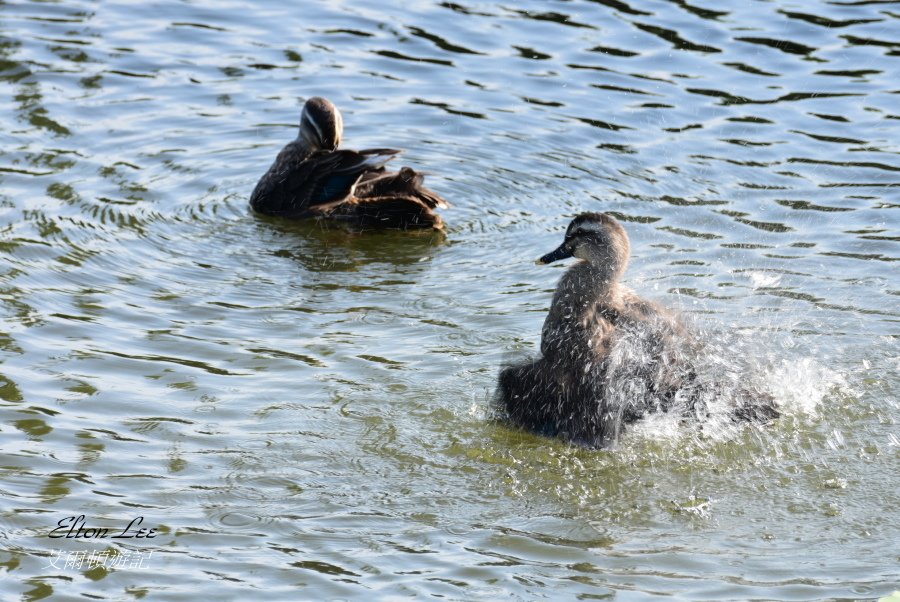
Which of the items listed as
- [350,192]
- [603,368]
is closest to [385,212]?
[350,192]

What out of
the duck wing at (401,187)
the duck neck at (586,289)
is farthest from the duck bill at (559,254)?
the duck wing at (401,187)

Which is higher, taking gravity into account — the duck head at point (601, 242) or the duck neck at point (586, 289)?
the duck head at point (601, 242)

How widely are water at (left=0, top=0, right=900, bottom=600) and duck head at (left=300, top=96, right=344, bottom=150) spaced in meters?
0.74

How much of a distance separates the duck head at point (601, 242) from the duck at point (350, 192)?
299 cm

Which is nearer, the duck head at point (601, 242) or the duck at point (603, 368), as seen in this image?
the duck at point (603, 368)

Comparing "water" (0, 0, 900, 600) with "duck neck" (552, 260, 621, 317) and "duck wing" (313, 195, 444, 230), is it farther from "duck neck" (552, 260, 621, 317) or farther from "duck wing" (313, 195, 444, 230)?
"duck neck" (552, 260, 621, 317)

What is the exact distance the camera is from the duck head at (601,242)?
8.24 metres

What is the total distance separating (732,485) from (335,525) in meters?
2.21

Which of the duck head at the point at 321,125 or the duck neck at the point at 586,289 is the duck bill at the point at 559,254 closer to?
the duck neck at the point at 586,289

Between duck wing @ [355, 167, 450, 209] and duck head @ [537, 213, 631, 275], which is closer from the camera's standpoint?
duck head @ [537, 213, 631, 275]

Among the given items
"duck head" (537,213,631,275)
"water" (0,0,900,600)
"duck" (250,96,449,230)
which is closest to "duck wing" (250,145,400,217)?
"duck" (250,96,449,230)

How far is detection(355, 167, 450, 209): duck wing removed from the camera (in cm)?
1140

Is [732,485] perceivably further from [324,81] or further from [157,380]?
[324,81]

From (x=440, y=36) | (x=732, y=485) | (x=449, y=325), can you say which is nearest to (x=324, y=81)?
(x=440, y=36)
